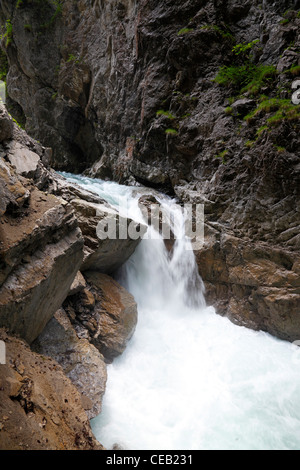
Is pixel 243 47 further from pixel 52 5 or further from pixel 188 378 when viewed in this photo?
pixel 52 5

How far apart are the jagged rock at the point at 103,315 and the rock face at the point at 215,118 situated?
277 centimetres

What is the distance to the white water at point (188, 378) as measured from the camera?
12.3 ft

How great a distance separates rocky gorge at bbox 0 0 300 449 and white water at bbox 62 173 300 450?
1.47 feet

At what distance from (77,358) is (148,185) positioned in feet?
23.5

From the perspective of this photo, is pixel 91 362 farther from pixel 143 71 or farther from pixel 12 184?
pixel 143 71

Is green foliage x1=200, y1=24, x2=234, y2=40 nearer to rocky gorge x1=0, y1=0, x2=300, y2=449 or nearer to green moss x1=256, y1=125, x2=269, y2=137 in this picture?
rocky gorge x1=0, y1=0, x2=300, y2=449

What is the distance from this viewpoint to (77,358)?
4086mm

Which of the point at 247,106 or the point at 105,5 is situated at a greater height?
the point at 105,5

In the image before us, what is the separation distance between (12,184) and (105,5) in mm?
13538

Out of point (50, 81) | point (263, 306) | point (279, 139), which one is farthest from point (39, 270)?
point (50, 81)

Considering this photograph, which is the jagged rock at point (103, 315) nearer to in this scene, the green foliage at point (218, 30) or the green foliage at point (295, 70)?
the green foliage at point (295, 70)

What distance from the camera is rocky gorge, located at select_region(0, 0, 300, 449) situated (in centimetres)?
297

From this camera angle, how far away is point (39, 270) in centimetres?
321

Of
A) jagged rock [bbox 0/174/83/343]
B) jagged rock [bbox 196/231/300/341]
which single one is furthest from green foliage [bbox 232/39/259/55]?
jagged rock [bbox 0/174/83/343]
